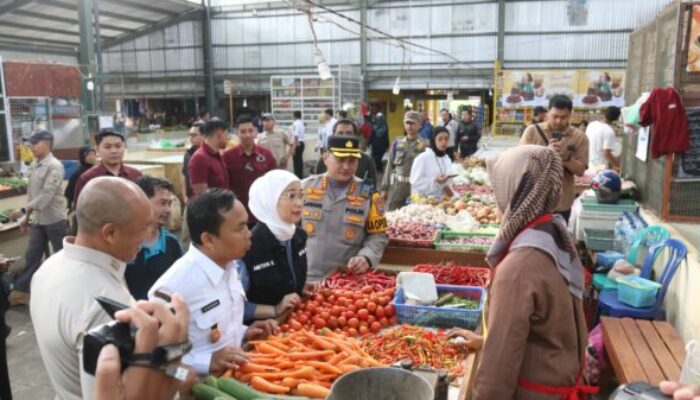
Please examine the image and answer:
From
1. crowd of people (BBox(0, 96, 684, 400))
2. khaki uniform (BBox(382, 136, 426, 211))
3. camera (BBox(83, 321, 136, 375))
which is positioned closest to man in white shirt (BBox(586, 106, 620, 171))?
khaki uniform (BBox(382, 136, 426, 211))

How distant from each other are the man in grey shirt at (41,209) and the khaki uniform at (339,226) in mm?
3573

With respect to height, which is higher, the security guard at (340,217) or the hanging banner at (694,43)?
the hanging banner at (694,43)

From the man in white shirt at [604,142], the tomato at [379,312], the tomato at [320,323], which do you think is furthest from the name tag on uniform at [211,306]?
the man in white shirt at [604,142]

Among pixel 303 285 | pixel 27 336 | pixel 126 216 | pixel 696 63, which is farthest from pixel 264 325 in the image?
pixel 696 63

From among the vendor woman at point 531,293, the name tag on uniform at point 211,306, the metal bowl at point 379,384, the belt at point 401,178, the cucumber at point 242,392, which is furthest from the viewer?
the belt at point 401,178

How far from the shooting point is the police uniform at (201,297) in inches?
88.4

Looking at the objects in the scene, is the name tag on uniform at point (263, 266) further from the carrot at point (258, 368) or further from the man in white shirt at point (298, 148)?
the man in white shirt at point (298, 148)

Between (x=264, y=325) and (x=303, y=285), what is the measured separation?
0.52m

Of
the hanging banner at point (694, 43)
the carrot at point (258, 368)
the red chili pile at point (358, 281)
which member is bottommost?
the red chili pile at point (358, 281)

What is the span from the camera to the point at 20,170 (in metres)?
9.16

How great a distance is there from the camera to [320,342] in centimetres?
249

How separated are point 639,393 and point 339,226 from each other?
2094 mm

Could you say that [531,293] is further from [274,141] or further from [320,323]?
[274,141]

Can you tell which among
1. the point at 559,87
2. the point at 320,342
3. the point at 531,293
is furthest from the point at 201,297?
the point at 559,87
